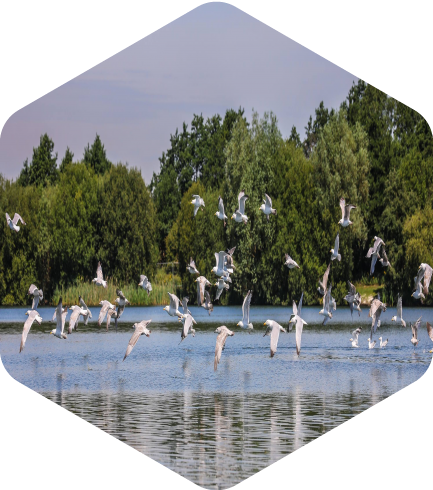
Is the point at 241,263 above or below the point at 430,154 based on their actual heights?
below

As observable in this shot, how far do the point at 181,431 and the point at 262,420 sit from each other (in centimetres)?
105

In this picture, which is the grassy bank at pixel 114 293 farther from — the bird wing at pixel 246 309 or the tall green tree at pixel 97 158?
the bird wing at pixel 246 309

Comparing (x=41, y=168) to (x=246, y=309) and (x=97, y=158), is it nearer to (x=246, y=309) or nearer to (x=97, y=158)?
(x=97, y=158)

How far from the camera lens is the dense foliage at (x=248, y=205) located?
1673cm

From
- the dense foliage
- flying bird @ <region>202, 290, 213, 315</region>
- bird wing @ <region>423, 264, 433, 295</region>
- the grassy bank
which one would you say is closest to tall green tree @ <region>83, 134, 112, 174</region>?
the dense foliage

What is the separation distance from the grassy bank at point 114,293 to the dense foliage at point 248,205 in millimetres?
224

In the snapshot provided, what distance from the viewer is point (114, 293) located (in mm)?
18719

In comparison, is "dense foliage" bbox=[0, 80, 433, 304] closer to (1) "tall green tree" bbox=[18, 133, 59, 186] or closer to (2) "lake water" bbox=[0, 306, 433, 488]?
(1) "tall green tree" bbox=[18, 133, 59, 186]

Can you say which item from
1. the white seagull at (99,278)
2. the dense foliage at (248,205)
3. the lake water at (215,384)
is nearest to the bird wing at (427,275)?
the lake water at (215,384)

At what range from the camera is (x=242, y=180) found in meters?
21.0

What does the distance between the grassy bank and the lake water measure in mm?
733

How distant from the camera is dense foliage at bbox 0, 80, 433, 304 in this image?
54.9 ft

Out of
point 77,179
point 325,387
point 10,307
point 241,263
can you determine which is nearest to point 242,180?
point 241,263

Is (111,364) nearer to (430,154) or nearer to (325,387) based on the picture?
(325,387)
